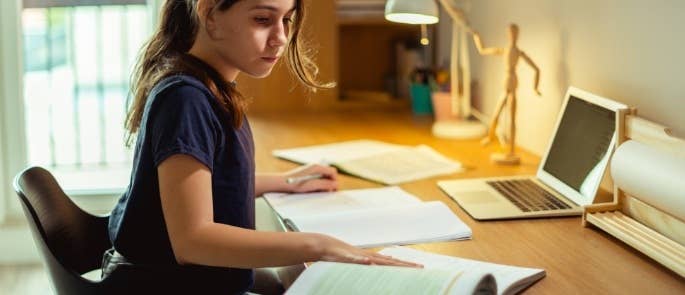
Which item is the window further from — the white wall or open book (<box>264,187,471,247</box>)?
open book (<box>264,187,471,247</box>)

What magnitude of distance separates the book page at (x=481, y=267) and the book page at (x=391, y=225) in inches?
2.7

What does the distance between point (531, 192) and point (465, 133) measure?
0.65 meters

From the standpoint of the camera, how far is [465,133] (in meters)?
2.38

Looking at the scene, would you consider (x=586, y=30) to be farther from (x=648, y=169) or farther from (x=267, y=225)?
(x=267, y=225)

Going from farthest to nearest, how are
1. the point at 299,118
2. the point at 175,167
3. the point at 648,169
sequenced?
the point at 299,118 < the point at 648,169 < the point at 175,167

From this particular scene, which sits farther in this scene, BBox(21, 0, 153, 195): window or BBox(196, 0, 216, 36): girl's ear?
BBox(21, 0, 153, 195): window

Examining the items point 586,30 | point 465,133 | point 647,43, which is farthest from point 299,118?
point 647,43

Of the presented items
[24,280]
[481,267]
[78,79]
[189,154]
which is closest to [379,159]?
[481,267]

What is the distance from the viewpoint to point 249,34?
1329 mm

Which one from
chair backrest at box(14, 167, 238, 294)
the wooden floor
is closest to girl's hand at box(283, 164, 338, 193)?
chair backrest at box(14, 167, 238, 294)

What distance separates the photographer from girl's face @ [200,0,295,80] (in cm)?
131

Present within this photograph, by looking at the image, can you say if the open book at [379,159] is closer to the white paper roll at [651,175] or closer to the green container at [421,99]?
the green container at [421,99]

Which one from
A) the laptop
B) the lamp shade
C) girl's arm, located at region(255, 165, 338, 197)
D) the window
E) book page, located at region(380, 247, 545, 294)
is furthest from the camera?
the window

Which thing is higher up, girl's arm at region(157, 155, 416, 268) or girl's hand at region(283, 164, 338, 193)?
girl's arm at region(157, 155, 416, 268)
